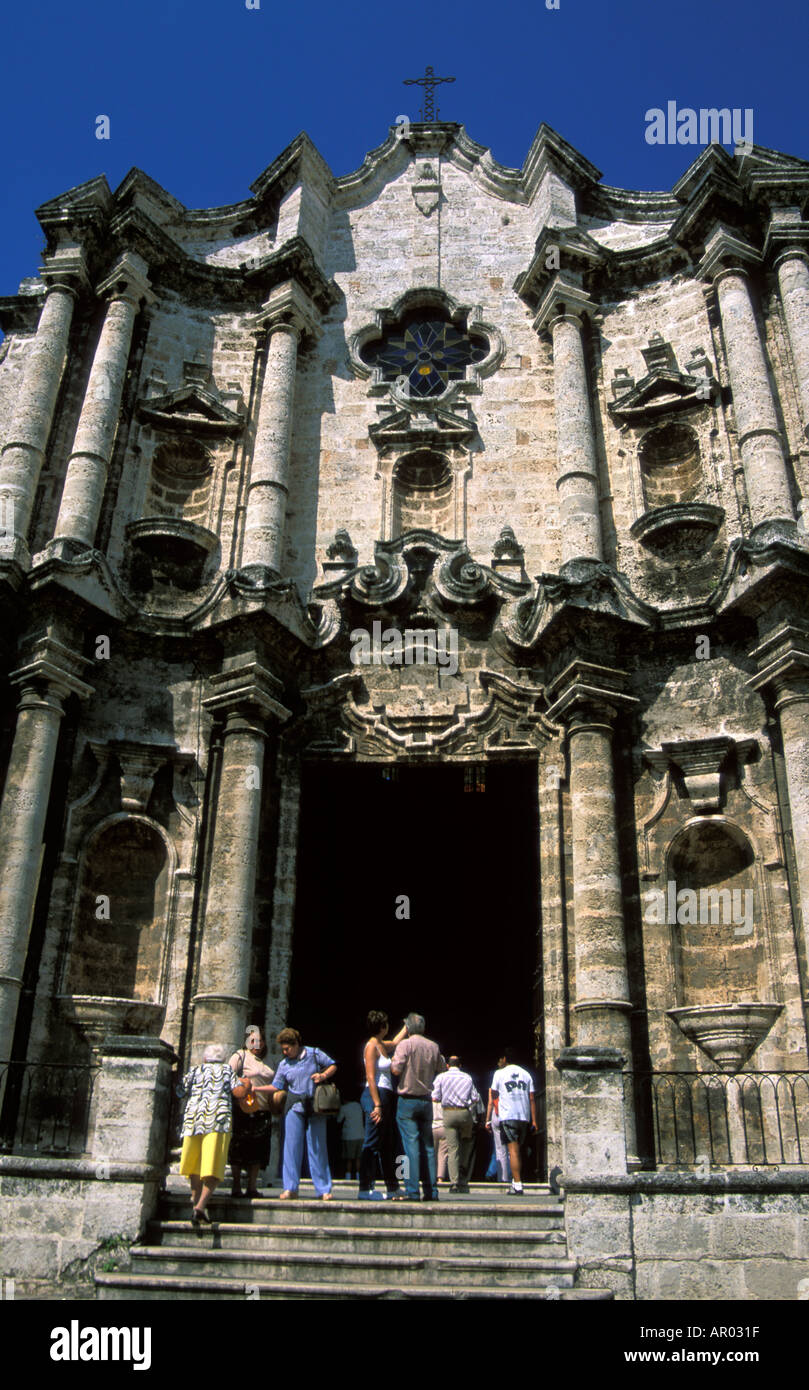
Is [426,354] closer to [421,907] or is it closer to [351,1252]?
[421,907]

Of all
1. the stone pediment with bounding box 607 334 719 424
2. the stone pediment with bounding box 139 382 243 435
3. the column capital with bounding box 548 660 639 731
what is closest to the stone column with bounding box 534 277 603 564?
the stone pediment with bounding box 607 334 719 424

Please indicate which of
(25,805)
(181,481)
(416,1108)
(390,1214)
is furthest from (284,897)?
(181,481)

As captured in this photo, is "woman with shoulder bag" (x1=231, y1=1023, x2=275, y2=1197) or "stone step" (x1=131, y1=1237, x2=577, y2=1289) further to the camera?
"woman with shoulder bag" (x1=231, y1=1023, x2=275, y2=1197)

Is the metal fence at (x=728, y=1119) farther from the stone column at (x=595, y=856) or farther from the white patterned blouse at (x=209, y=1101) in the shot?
the white patterned blouse at (x=209, y=1101)

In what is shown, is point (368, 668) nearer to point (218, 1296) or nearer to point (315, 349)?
point (315, 349)

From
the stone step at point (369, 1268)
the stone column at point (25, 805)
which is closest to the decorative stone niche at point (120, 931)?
the stone column at point (25, 805)

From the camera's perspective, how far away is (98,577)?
1427cm

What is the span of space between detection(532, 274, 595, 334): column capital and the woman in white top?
11465 millimetres

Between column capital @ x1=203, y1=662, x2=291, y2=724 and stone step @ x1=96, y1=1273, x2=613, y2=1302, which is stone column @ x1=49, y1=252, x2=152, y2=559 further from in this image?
stone step @ x1=96, y1=1273, x2=613, y2=1302

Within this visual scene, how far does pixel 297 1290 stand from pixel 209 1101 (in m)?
1.76

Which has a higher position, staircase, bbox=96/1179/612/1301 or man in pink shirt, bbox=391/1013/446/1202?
man in pink shirt, bbox=391/1013/446/1202

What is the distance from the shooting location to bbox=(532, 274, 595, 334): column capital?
16891 mm

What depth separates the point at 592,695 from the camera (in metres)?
13.4

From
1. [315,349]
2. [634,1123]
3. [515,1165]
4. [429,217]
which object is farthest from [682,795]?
[429,217]
